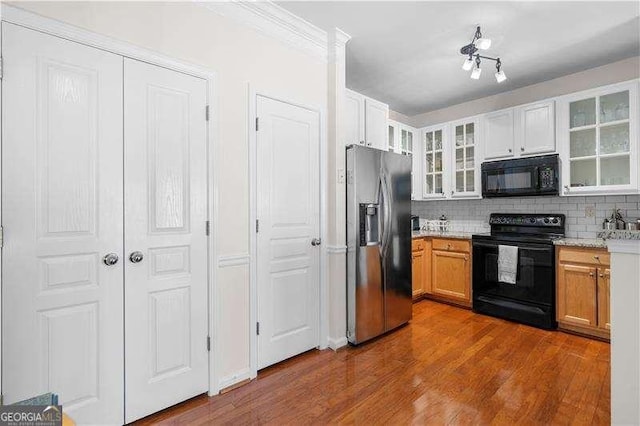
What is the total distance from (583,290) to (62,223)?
406 centimetres

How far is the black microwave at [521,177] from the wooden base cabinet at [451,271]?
742mm

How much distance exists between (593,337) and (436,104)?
3193 mm

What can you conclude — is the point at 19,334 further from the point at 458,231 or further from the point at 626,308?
the point at 458,231

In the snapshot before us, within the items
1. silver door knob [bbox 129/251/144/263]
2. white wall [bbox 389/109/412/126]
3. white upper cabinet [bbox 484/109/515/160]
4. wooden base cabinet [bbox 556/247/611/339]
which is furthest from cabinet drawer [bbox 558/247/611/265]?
silver door knob [bbox 129/251/144/263]

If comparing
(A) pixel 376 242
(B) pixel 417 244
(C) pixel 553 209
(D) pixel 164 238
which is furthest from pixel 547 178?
(D) pixel 164 238

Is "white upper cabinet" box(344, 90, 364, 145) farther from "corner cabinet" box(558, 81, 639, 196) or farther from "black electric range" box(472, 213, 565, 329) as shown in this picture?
"corner cabinet" box(558, 81, 639, 196)

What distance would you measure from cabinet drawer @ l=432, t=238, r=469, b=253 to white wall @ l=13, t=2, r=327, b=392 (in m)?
2.68

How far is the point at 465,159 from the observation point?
406 centimetres

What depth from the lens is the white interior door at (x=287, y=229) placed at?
234 centimetres

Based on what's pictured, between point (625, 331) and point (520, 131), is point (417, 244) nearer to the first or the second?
point (520, 131)

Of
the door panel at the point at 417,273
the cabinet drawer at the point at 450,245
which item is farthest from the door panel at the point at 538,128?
the door panel at the point at 417,273

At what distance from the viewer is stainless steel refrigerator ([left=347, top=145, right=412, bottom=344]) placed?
276 cm

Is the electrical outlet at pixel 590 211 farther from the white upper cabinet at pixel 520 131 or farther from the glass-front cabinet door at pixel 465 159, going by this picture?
the glass-front cabinet door at pixel 465 159

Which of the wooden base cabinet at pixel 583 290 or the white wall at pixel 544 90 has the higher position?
the white wall at pixel 544 90
